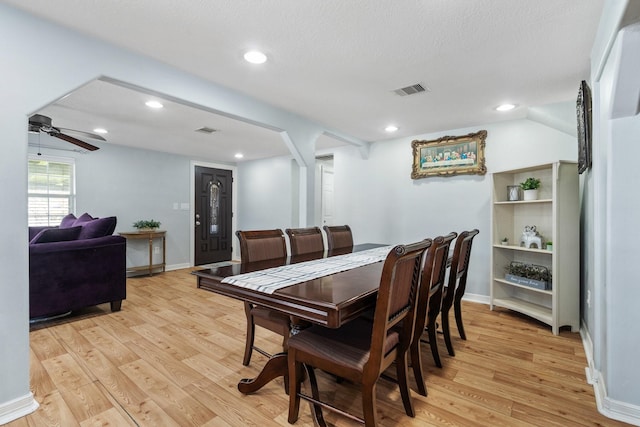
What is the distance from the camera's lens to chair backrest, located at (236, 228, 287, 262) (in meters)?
2.21

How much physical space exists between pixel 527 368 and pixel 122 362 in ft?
9.74

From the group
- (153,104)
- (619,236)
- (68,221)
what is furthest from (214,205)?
(619,236)

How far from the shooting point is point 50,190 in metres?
Result: 4.51

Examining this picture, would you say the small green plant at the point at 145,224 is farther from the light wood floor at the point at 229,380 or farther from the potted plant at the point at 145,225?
the light wood floor at the point at 229,380

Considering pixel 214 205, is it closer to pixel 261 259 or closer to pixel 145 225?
pixel 145 225

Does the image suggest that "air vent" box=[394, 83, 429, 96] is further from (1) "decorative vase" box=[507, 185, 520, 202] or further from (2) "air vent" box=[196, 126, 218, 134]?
(2) "air vent" box=[196, 126, 218, 134]

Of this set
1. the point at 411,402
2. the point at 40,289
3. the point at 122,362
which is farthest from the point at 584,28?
the point at 40,289

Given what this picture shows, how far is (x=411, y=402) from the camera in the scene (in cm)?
170

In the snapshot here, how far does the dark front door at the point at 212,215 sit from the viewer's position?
6.16 meters

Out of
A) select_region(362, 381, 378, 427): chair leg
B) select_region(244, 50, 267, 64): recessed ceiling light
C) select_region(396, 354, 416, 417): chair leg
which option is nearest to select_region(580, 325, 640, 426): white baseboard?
select_region(396, 354, 416, 417): chair leg

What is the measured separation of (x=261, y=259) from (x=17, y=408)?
5.10 ft

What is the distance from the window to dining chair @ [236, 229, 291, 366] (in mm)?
4068

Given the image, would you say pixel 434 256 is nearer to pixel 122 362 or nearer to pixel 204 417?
pixel 204 417

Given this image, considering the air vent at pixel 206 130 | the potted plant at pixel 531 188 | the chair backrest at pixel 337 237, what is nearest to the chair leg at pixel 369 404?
the chair backrest at pixel 337 237
